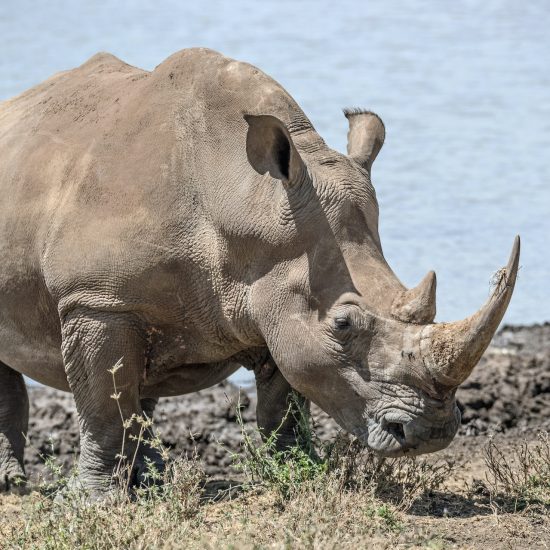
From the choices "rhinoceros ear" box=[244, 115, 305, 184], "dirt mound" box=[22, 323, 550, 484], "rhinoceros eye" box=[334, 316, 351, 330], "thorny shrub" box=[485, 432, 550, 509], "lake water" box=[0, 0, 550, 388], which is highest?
"rhinoceros ear" box=[244, 115, 305, 184]

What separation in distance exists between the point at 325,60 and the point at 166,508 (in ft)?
67.5

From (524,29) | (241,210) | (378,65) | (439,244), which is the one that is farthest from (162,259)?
(524,29)

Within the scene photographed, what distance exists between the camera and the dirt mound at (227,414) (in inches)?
418

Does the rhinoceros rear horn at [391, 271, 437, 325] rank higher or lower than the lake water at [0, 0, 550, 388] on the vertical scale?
higher

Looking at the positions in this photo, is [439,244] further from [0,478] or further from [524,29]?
[524,29]

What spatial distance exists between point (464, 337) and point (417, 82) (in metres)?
18.9

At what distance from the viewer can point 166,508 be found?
737 cm

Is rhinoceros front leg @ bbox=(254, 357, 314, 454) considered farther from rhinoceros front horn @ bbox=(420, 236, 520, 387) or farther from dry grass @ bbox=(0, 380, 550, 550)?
rhinoceros front horn @ bbox=(420, 236, 520, 387)

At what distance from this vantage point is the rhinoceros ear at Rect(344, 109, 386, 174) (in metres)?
8.03

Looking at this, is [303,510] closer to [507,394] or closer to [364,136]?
[364,136]

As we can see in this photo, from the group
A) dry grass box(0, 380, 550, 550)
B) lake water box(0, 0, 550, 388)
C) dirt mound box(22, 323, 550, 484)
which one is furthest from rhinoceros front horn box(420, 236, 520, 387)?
lake water box(0, 0, 550, 388)

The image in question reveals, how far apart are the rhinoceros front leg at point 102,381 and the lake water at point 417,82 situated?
5.95 meters

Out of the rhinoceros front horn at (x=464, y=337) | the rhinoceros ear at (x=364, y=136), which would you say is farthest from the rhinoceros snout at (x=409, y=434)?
the rhinoceros ear at (x=364, y=136)

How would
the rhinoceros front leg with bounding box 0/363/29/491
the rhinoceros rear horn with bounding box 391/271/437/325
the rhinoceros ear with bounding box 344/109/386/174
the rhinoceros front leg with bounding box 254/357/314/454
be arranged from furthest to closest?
1. the rhinoceros front leg with bounding box 0/363/29/491
2. the rhinoceros front leg with bounding box 254/357/314/454
3. the rhinoceros ear with bounding box 344/109/386/174
4. the rhinoceros rear horn with bounding box 391/271/437/325
